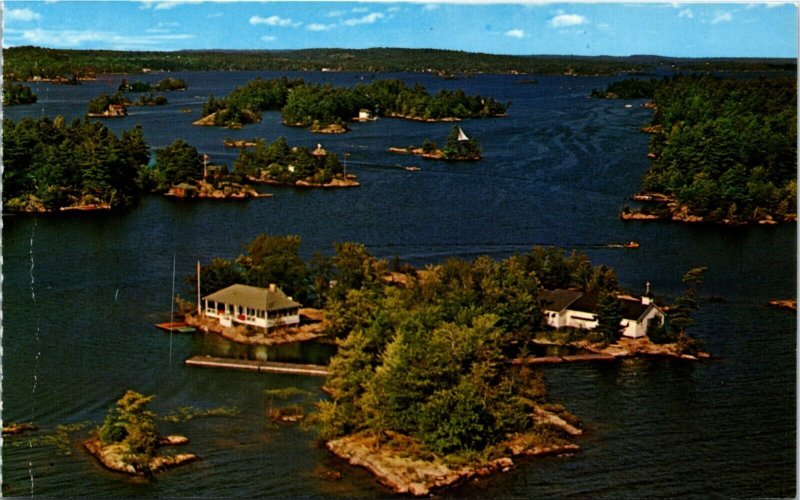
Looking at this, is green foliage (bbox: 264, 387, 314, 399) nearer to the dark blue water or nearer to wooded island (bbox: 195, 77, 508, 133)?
the dark blue water

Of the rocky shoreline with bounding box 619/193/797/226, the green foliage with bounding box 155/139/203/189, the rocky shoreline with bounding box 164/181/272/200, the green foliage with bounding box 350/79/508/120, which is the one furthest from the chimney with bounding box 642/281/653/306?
the green foliage with bounding box 350/79/508/120

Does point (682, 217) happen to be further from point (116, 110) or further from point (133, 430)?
point (116, 110)

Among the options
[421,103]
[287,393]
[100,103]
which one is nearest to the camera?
[287,393]

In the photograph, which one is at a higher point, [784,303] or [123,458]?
[784,303]

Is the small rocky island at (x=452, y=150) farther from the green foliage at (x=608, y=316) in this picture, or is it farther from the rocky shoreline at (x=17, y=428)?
the rocky shoreline at (x=17, y=428)

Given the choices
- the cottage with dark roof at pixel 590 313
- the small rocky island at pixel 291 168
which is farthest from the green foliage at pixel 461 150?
the cottage with dark roof at pixel 590 313

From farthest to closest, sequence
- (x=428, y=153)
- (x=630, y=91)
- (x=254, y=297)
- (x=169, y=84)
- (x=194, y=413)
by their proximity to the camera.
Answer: (x=630, y=91), (x=169, y=84), (x=428, y=153), (x=254, y=297), (x=194, y=413)

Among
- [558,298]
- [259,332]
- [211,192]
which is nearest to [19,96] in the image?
[211,192]

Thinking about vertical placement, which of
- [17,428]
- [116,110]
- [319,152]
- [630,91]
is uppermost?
[630,91]
